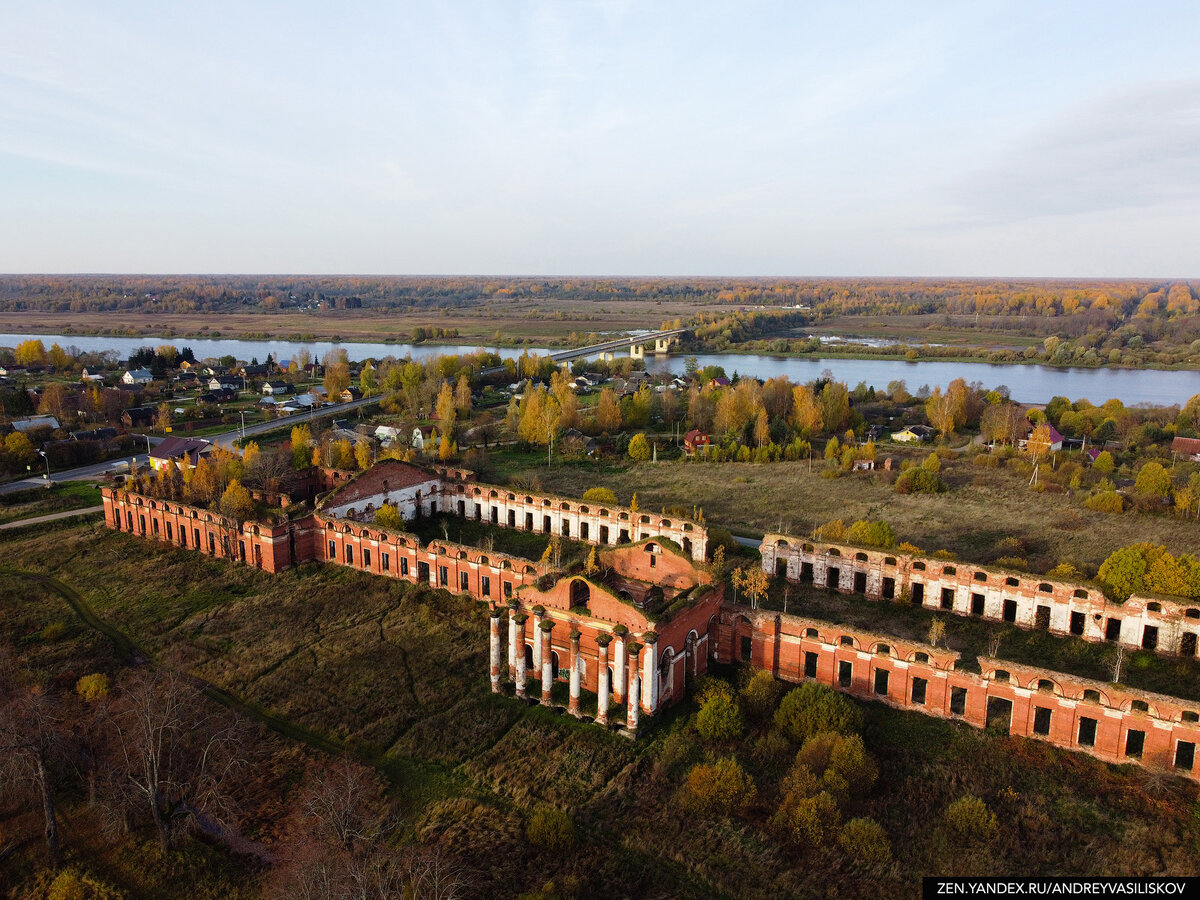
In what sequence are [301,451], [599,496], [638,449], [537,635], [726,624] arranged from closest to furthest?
[537,635] → [726,624] → [599,496] → [301,451] → [638,449]

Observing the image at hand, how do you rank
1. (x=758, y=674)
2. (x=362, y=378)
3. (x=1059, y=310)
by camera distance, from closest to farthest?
(x=758, y=674), (x=362, y=378), (x=1059, y=310)

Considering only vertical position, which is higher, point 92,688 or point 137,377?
point 137,377

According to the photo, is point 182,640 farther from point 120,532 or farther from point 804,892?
point 804,892

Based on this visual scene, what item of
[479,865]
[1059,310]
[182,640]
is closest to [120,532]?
[182,640]

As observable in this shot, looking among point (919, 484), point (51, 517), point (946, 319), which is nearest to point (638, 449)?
point (919, 484)

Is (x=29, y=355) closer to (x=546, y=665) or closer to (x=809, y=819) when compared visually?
(x=546, y=665)

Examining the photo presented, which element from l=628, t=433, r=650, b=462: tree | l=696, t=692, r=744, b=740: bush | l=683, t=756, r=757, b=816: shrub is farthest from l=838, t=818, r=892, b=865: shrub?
l=628, t=433, r=650, b=462: tree
